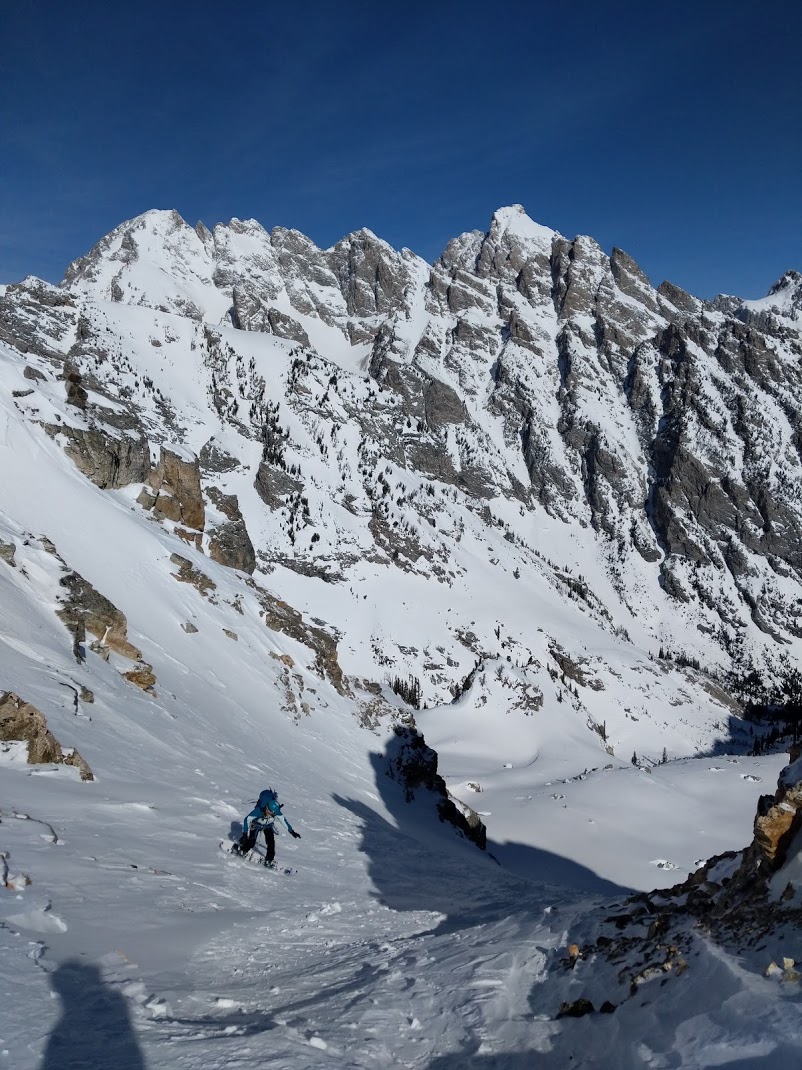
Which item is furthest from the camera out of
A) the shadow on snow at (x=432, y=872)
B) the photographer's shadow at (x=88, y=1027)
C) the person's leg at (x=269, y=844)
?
the shadow on snow at (x=432, y=872)

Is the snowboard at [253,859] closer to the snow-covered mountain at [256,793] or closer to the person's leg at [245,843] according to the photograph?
the person's leg at [245,843]

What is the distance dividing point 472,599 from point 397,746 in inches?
3513

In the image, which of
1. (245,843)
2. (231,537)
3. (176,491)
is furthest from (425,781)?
(231,537)

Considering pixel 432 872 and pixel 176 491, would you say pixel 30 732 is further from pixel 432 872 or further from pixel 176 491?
pixel 176 491

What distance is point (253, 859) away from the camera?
12.8 metres

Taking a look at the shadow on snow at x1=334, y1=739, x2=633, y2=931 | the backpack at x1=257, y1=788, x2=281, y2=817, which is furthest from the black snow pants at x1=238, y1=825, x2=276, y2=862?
the shadow on snow at x1=334, y1=739, x2=633, y2=931

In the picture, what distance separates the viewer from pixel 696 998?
5465mm

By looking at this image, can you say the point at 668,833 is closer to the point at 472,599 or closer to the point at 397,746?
the point at 397,746

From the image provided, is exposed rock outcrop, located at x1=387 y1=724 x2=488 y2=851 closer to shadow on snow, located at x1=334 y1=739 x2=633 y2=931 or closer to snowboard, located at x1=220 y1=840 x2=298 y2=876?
shadow on snow, located at x1=334 y1=739 x2=633 y2=931

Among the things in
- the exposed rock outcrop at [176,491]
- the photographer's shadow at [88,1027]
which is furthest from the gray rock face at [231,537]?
the photographer's shadow at [88,1027]

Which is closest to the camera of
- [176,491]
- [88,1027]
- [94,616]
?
[88,1027]

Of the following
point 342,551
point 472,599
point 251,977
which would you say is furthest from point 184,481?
point 472,599

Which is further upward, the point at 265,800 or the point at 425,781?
the point at 265,800

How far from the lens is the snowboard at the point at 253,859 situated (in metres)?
12.5
